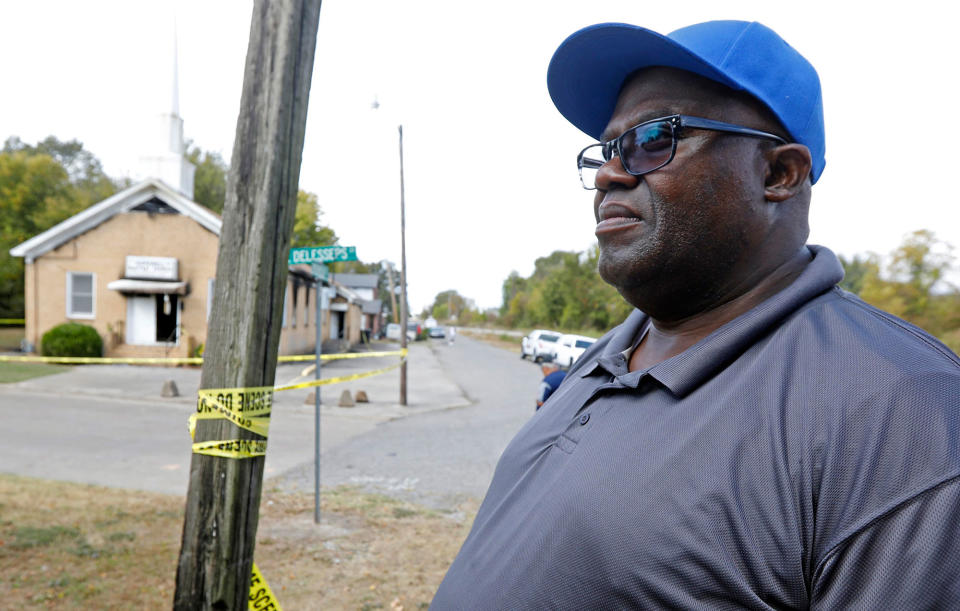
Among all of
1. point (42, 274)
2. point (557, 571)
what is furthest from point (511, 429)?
point (42, 274)

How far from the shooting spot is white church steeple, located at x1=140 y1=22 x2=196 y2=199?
74.9 ft

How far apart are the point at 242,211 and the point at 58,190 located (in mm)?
37348

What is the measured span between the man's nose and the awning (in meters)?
22.0

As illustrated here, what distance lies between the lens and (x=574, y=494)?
1242mm

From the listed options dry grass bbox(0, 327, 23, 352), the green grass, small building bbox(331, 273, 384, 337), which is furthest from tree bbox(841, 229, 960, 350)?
small building bbox(331, 273, 384, 337)

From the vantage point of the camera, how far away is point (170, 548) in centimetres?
533

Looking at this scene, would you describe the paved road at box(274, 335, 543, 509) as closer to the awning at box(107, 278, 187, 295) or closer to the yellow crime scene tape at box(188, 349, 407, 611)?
the yellow crime scene tape at box(188, 349, 407, 611)

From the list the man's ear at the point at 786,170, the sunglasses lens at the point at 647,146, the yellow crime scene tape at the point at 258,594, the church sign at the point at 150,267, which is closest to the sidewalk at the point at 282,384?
the church sign at the point at 150,267

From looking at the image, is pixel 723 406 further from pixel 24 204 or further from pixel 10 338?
pixel 24 204

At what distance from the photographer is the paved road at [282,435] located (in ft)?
26.5

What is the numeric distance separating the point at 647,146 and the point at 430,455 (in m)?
9.01

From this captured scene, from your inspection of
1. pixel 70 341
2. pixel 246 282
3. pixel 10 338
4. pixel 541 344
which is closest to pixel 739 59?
pixel 246 282

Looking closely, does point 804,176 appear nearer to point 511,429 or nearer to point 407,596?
point 407,596

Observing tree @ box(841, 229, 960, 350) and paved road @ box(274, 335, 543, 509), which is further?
tree @ box(841, 229, 960, 350)
